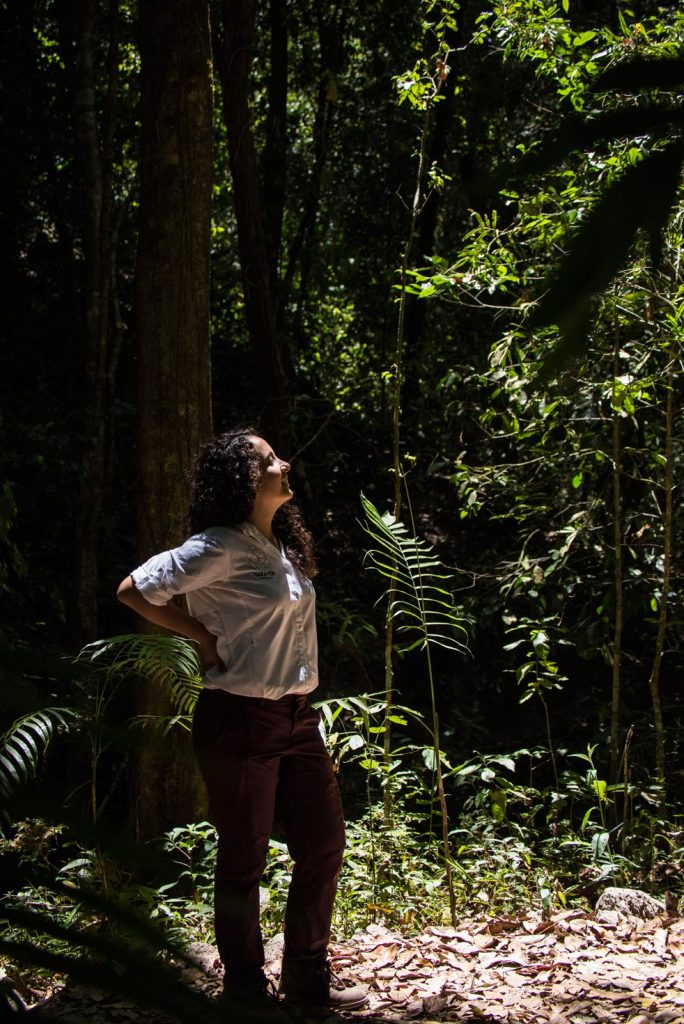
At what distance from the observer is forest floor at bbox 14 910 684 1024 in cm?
352

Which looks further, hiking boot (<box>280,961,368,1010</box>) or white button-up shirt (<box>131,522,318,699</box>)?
hiking boot (<box>280,961,368,1010</box>)

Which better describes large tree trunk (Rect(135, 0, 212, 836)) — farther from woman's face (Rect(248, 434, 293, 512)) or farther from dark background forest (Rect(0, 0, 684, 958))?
woman's face (Rect(248, 434, 293, 512))

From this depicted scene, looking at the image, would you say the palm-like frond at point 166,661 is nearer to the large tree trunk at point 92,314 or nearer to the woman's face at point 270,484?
the woman's face at point 270,484

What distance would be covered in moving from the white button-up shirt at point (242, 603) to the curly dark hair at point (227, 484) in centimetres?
8

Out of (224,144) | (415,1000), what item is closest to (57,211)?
(224,144)

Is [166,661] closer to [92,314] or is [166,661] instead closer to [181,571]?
[181,571]

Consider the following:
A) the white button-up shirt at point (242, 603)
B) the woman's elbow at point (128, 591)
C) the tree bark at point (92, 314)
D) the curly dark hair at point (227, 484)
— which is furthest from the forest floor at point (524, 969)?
the tree bark at point (92, 314)

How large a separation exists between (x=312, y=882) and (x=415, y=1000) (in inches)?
25.8

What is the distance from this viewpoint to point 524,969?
12.7 feet

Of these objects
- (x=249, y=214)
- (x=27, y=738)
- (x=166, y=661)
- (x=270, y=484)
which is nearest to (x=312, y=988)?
(x=166, y=661)

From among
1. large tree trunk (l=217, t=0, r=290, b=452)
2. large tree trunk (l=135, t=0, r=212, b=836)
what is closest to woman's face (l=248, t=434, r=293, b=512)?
large tree trunk (l=135, t=0, r=212, b=836)

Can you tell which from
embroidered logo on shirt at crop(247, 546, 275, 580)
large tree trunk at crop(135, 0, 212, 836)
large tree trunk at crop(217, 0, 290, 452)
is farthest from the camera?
large tree trunk at crop(217, 0, 290, 452)

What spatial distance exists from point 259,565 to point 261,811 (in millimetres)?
758

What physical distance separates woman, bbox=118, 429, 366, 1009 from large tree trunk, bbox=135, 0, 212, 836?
1382 millimetres
